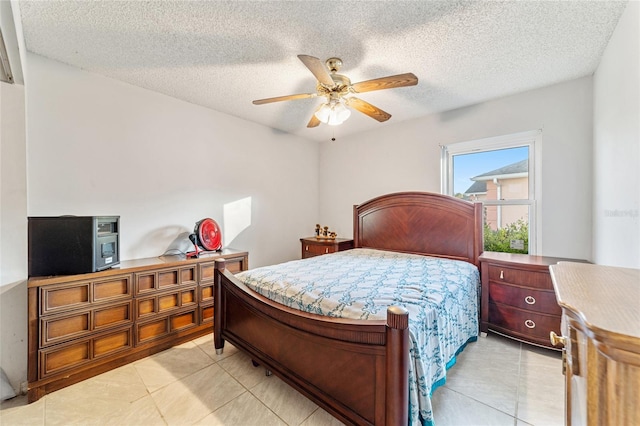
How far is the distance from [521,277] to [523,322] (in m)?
0.40

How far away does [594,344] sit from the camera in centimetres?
58

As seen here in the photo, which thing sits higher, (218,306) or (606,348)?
(606,348)

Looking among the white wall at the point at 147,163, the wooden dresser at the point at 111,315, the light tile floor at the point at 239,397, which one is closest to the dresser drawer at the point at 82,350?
the wooden dresser at the point at 111,315

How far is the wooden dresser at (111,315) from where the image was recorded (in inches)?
70.4

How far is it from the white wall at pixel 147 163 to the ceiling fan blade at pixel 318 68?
193cm

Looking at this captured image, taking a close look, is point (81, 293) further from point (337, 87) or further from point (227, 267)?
point (337, 87)

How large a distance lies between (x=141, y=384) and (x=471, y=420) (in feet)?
7.36

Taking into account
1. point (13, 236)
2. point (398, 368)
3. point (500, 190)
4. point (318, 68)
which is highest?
point (318, 68)

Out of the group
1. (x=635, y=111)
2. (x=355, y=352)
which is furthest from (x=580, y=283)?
(x=635, y=111)

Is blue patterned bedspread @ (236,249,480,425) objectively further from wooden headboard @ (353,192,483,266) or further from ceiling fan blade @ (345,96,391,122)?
ceiling fan blade @ (345,96,391,122)

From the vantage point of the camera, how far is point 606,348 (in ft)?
1.77

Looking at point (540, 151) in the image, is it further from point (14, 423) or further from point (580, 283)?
point (14, 423)

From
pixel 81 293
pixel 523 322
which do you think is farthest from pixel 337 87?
pixel 523 322

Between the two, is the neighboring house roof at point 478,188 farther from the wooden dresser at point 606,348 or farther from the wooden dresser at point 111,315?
the wooden dresser at point 111,315
